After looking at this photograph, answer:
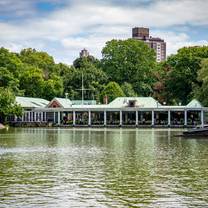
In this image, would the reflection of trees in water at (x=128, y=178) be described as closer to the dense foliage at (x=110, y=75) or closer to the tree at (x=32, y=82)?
the dense foliage at (x=110, y=75)

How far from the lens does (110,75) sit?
4660 inches

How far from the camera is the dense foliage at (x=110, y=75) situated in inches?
3890

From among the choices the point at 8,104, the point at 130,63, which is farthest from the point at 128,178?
the point at 130,63

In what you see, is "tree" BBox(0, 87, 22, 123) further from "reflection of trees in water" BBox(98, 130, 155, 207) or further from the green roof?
"reflection of trees in water" BBox(98, 130, 155, 207)

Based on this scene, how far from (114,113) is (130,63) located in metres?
25.2

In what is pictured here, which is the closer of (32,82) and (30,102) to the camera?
(30,102)

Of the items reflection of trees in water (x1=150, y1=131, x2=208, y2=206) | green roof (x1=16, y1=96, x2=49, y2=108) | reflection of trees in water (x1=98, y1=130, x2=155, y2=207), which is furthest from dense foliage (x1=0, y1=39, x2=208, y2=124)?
reflection of trees in water (x1=98, y1=130, x2=155, y2=207)

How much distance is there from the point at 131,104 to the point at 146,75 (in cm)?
2797

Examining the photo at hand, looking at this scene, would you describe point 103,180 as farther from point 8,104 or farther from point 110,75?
point 110,75

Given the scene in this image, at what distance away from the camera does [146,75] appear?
11806 centimetres

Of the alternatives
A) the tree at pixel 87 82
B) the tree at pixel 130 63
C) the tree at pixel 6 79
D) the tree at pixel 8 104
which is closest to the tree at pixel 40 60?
the tree at pixel 130 63


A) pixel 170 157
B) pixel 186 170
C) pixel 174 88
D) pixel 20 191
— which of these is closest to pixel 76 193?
pixel 20 191

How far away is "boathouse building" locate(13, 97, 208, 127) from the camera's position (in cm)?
8936

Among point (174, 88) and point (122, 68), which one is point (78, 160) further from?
point (122, 68)
